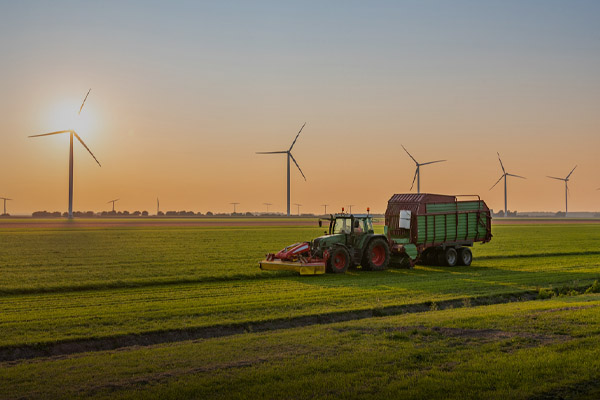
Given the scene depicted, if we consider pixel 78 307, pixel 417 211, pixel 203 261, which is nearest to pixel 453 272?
pixel 417 211

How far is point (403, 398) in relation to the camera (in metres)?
8.93

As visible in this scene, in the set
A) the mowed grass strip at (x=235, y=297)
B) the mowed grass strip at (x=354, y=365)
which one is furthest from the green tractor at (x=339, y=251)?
the mowed grass strip at (x=354, y=365)

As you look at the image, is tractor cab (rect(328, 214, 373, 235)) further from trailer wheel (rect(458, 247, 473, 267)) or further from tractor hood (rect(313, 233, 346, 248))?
trailer wheel (rect(458, 247, 473, 267))

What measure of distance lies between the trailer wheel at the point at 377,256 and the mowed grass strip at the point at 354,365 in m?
13.1

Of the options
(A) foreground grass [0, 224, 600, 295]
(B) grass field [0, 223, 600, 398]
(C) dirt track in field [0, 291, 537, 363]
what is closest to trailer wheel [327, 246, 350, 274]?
(B) grass field [0, 223, 600, 398]

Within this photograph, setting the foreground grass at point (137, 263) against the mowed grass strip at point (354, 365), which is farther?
the foreground grass at point (137, 263)

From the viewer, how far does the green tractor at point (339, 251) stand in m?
25.7

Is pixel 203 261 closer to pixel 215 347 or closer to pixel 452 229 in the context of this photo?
pixel 452 229

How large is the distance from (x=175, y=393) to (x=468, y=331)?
23.1 feet

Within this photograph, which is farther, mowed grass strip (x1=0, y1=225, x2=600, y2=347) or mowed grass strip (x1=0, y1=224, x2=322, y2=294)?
mowed grass strip (x1=0, y1=224, x2=322, y2=294)

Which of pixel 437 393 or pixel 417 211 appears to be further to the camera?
pixel 417 211

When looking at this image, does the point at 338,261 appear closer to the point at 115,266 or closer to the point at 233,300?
the point at 233,300

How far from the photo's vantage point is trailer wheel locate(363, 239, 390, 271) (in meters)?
27.6

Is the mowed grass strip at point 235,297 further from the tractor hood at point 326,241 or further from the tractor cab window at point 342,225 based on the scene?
the tractor cab window at point 342,225
